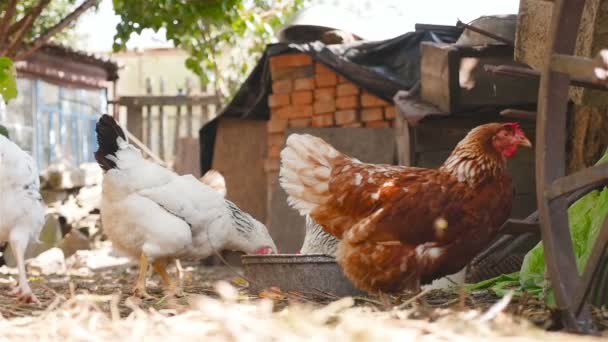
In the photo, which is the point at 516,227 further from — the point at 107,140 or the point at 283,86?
the point at 283,86

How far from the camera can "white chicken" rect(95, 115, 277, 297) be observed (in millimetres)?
5051

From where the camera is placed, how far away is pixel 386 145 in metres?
7.84

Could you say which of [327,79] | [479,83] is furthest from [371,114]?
[479,83]

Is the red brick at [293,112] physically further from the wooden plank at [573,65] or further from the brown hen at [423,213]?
the wooden plank at [573,65]

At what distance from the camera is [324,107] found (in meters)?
8.34

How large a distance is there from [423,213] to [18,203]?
1.93 m

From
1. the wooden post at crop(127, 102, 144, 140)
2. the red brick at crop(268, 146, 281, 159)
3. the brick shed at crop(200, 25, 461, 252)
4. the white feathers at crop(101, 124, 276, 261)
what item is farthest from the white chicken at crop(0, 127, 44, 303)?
the wooden post at crop(127, 102, 144, 140)

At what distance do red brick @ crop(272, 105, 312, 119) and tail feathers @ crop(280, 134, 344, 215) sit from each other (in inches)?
165

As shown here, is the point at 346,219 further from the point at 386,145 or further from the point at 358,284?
the point at 386,145

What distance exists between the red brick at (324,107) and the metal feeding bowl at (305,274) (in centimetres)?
413

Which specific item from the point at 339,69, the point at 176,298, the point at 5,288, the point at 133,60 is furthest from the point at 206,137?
the point at 133,60

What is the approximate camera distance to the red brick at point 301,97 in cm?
846

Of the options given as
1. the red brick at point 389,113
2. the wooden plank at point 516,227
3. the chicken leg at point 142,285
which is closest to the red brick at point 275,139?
the red brick at point 389,113

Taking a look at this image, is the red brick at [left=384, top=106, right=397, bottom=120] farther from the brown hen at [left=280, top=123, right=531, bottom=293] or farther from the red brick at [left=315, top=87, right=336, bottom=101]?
the brown hen at [left=280, top=123, right=531, bottom=293]
